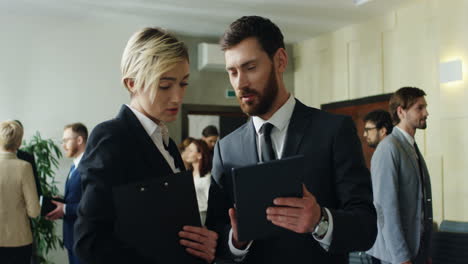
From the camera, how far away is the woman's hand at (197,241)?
129cm

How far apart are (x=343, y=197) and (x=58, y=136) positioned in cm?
564

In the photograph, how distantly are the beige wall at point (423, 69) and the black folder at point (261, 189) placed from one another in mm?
4323

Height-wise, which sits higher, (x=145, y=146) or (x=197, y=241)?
(x=145, y=146)

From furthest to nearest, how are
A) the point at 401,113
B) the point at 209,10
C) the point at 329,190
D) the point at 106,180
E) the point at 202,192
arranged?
the point at 209,10, the point at 202,192, the point at 401,113, the point at 329,190, the point at 106,180

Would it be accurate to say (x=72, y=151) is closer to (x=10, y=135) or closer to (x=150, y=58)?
(x=10, y=135)

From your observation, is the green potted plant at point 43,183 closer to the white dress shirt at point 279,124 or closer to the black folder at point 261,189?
the white dress shirt at point 279,124

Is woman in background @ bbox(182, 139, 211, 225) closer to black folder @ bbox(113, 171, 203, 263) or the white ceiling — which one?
the white ceiling

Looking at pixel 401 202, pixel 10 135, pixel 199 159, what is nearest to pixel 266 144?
pixel 401 202

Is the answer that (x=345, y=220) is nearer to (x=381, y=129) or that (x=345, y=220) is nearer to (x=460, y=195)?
(x=381, y=129)

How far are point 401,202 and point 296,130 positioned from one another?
2.00m

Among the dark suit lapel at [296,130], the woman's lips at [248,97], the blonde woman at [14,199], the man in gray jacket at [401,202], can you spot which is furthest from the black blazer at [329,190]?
the blonde woman at [14,199]

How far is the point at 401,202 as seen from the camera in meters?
3.25

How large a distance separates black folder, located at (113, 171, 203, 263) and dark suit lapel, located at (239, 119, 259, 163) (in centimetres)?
35

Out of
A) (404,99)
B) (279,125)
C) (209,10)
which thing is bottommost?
(279,125)
